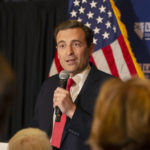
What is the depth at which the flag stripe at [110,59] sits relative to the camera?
3.58 metres

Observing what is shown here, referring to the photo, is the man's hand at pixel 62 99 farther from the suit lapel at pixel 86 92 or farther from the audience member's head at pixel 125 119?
the audience member's head at pixel 125 119

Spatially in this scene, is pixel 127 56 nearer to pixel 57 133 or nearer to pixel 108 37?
pixel 108 37

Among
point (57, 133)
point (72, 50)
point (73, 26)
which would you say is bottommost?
point (57, 133)

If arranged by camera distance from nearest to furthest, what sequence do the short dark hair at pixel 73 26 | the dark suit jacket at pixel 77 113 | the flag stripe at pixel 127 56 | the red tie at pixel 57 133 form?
the dark suit jacket at pixel 77 113 < the red tie at pixel 57 133 < the short dark hair at pixel 73 26 < the flag stripe at pixel 127 56

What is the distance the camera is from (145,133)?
68 cm

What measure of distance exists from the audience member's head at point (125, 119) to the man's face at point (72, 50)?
1730mm

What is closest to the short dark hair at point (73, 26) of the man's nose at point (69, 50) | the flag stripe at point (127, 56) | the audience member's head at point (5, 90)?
the man's nose at point (69, 50)

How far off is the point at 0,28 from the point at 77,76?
2865 mm

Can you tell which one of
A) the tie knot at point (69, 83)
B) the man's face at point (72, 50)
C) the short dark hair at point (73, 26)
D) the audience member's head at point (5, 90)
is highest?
the audience member's head at point (5, 90)

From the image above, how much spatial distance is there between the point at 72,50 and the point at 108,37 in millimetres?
1280

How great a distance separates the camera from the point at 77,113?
2.07 metres

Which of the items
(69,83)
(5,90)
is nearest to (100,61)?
(69,83)

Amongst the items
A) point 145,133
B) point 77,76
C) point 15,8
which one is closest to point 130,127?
point 145,133

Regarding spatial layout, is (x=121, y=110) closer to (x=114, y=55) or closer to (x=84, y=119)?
(x=84, y=119)
